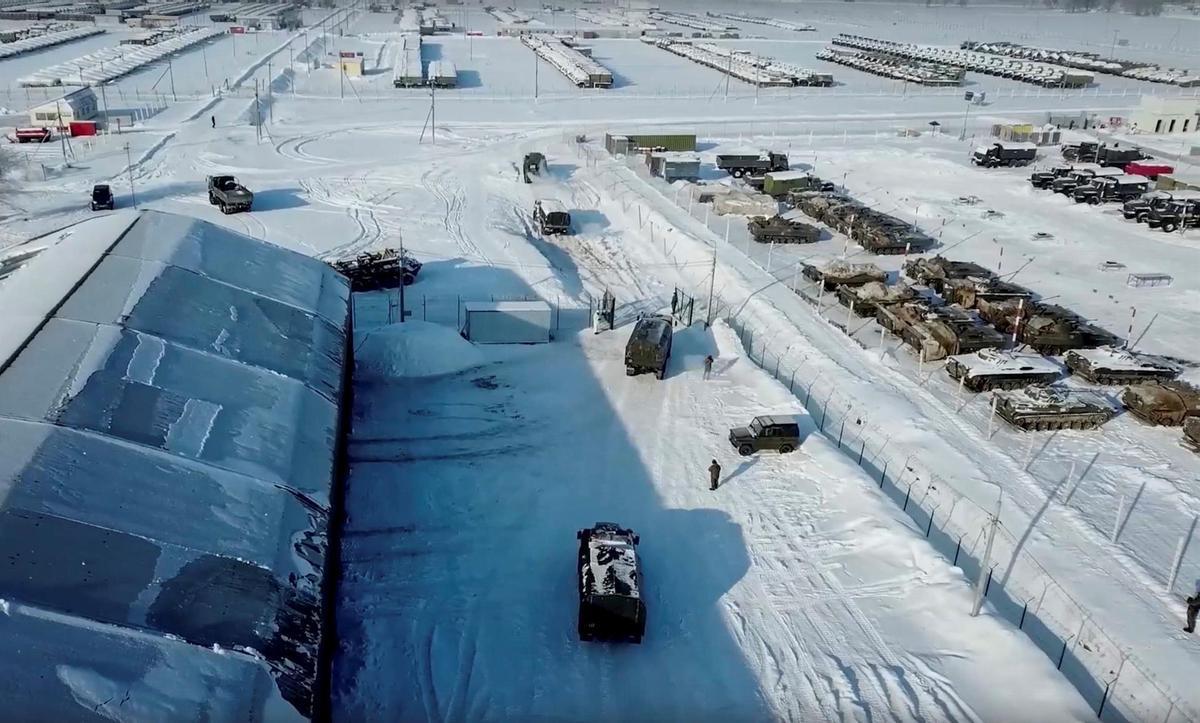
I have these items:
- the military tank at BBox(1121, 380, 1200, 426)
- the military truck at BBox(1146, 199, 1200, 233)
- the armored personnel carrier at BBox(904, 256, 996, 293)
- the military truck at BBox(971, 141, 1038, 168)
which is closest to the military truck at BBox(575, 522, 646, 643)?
the military tank at BBox(1121, 380, 1200, 426)

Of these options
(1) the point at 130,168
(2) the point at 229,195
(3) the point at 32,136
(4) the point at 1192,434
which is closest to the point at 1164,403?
(4) the point at 1192,434

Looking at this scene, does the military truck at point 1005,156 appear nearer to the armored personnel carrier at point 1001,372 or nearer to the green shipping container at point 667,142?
the green shipping container at point 667,142

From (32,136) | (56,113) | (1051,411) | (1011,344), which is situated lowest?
(1011,344)

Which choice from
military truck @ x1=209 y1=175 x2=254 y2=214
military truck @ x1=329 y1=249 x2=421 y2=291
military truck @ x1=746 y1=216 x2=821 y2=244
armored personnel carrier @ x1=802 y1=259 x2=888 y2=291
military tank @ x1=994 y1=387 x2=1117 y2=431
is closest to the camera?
military tank @ x1=994 y1=387 x2=1117 y2=431

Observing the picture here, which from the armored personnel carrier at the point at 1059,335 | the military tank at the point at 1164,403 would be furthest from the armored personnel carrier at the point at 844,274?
the military tank at the point at 1164,403

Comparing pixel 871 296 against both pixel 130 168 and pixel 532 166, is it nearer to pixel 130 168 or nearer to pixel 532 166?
pixel 532 166

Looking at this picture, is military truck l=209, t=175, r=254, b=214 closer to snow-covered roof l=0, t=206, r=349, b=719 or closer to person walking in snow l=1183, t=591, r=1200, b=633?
snow-covered roof l=0, t=206, r=349, b=719
